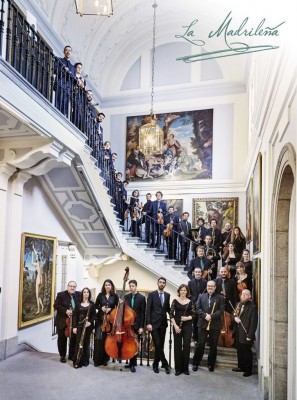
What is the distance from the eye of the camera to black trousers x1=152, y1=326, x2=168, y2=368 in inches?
247

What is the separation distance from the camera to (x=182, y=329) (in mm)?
6266

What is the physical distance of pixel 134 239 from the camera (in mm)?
10609

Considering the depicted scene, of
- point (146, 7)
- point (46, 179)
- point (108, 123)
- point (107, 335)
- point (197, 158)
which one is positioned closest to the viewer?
point (107, 335)

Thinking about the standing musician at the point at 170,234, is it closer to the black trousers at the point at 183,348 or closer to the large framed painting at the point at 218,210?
the large framed painting at the point at 218,210

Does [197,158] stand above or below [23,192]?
above

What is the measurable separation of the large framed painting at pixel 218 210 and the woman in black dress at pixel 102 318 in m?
6.66

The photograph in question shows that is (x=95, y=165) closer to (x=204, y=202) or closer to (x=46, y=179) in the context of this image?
(x=46, y=179)

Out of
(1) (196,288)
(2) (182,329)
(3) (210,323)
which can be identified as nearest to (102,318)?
(2) (182,329)

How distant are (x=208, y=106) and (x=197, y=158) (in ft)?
5.96

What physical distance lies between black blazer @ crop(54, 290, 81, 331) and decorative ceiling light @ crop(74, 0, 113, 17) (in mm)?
4463

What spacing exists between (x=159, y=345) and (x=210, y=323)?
0.90m

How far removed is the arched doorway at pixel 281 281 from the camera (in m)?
4.64

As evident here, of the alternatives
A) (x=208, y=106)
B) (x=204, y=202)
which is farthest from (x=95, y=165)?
(x=208, y=106)

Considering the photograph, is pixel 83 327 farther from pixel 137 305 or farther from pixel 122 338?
pixel 137 305
